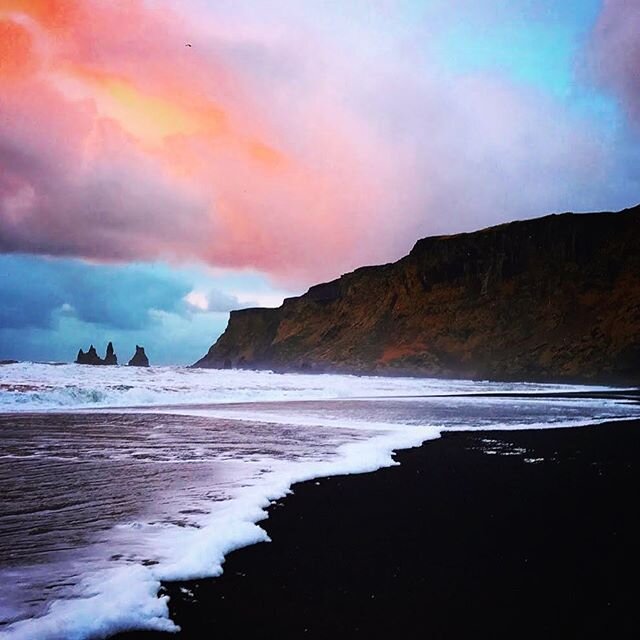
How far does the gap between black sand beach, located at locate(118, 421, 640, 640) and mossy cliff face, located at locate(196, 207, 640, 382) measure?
81.4 m

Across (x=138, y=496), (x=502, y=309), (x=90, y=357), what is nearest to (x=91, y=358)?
(x=90, y=357)

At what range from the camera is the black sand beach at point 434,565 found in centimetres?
342

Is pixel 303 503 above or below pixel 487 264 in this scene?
below

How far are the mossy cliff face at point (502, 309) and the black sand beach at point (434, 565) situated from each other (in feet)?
267

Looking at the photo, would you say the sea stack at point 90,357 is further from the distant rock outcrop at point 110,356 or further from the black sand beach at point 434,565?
the black sand beach at point 434,565

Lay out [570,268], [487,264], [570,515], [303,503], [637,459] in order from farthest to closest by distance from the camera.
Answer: [487,264] < [570,268] < [637,459] < [303,503] < [570,515]

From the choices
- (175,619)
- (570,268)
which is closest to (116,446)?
(175,619)

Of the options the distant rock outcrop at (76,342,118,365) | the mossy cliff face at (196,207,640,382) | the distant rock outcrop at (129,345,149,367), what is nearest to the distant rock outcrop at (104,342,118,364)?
the distant rock outcrop at (76,342,118,365)

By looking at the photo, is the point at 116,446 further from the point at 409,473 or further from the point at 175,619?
the point at 175,619

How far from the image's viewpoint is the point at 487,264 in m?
129

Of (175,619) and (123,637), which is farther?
(175,619)

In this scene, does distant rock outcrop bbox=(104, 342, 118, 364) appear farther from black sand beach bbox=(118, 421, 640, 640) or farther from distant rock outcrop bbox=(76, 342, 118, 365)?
black sand beach bbox=(118, 421, 640, 640)

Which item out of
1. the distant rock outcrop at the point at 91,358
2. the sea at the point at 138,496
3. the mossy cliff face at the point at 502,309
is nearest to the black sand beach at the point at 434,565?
the sea at the point at 138,496

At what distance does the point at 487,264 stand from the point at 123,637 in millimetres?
Result: 132611
